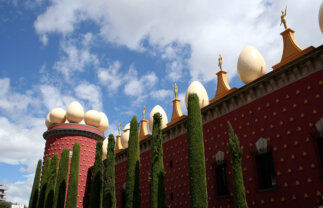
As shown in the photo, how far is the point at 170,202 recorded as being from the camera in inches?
738

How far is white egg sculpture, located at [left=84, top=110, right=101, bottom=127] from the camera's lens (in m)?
31.8

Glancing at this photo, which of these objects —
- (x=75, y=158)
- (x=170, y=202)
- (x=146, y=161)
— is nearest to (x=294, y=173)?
(x=170, y=202)

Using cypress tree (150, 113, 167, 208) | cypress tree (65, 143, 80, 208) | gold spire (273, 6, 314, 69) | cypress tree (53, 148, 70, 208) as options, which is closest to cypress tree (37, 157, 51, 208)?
cypress tree (53, 148, 70, 208)

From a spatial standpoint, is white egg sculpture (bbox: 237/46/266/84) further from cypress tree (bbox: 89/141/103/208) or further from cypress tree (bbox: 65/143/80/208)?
cypress tree (bbox: 65/143/80/208)

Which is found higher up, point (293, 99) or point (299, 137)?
point (293, 99)

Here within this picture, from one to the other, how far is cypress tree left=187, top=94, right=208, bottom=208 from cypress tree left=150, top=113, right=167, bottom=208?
2.08 m

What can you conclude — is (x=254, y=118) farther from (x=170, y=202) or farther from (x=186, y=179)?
(x=170, y=202)

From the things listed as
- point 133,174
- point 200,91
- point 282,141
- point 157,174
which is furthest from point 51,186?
point 282,141

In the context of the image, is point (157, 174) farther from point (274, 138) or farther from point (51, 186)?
point (51, 186)

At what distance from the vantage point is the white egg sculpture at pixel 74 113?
101 ft

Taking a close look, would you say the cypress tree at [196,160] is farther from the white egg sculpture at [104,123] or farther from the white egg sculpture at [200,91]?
the white egg sculpture at [104,123]

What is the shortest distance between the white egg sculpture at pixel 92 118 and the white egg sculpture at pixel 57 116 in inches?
89.5

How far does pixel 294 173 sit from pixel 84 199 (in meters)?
19.8

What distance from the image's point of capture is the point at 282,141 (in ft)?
43.1
